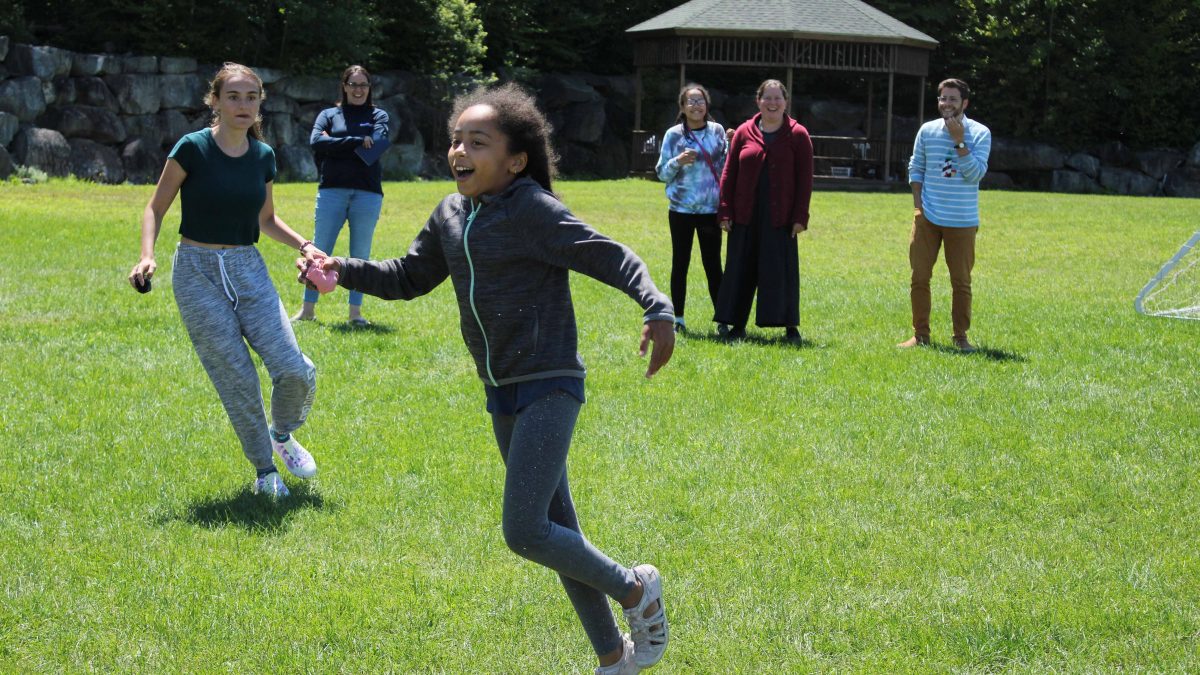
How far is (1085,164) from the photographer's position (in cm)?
3825

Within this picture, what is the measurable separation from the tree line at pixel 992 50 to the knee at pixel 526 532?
3046 cm

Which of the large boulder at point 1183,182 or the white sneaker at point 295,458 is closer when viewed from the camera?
the white sneaker at point 295,458

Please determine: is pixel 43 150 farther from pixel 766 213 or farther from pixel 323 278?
pixel 323 278

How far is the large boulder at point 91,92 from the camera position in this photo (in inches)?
1123

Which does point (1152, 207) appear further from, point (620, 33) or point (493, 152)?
point (493, 152)

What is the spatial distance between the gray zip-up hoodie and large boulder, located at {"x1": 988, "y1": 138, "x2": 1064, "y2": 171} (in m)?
36.6

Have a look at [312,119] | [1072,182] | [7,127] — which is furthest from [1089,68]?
[7,127]

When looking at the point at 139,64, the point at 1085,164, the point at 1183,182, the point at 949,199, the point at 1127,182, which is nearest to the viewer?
the point at 949,199

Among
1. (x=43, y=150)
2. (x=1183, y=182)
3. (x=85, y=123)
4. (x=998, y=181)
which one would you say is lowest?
(x=998, y=181)

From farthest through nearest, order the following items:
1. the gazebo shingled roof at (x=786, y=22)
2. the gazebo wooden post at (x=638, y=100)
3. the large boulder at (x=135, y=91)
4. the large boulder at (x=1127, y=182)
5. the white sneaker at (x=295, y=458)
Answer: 1. the large boulder at (x=1127, y=182)
2. the gazebo wooden post at (x=638, y=100)
3. the gazebo shingled roof at (x=786, y=22)
4. the large boulder at (x=135, y=91)
5. the white sneaker at (x=295, y=458)

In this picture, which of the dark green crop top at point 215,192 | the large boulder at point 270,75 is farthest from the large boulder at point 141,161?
the dark green crop top at point 215,192

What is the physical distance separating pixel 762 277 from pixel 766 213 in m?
0.54

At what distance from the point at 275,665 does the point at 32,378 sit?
5245 millimetres

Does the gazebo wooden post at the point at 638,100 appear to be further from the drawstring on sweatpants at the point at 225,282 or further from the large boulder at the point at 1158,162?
the drawstring on sweatpants at the point at 225,282
